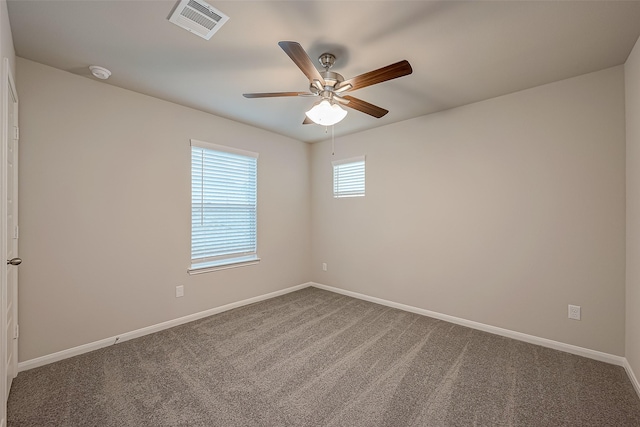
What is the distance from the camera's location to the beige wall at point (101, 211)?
7.41ft

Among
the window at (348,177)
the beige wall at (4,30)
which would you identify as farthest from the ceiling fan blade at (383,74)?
the window at (348,177)

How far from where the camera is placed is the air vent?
1646 mm

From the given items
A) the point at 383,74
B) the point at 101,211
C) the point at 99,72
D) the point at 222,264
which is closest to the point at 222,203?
the point at 222,264

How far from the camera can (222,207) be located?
3.59 meters

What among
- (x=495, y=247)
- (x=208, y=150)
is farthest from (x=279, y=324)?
(x=495, y=247)

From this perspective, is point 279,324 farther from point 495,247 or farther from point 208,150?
point 495,247

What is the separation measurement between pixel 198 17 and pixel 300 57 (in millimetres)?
720

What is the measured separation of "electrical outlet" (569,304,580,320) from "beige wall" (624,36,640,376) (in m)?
0.30

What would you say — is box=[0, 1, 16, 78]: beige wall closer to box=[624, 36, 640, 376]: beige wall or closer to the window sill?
the window sill

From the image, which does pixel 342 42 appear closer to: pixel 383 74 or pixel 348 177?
pixel 383 74

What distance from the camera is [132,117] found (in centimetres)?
279

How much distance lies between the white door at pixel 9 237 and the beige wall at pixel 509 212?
3469 mm

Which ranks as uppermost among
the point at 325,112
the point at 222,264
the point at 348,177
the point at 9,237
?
the point at 325,112

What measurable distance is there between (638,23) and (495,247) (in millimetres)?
1962
